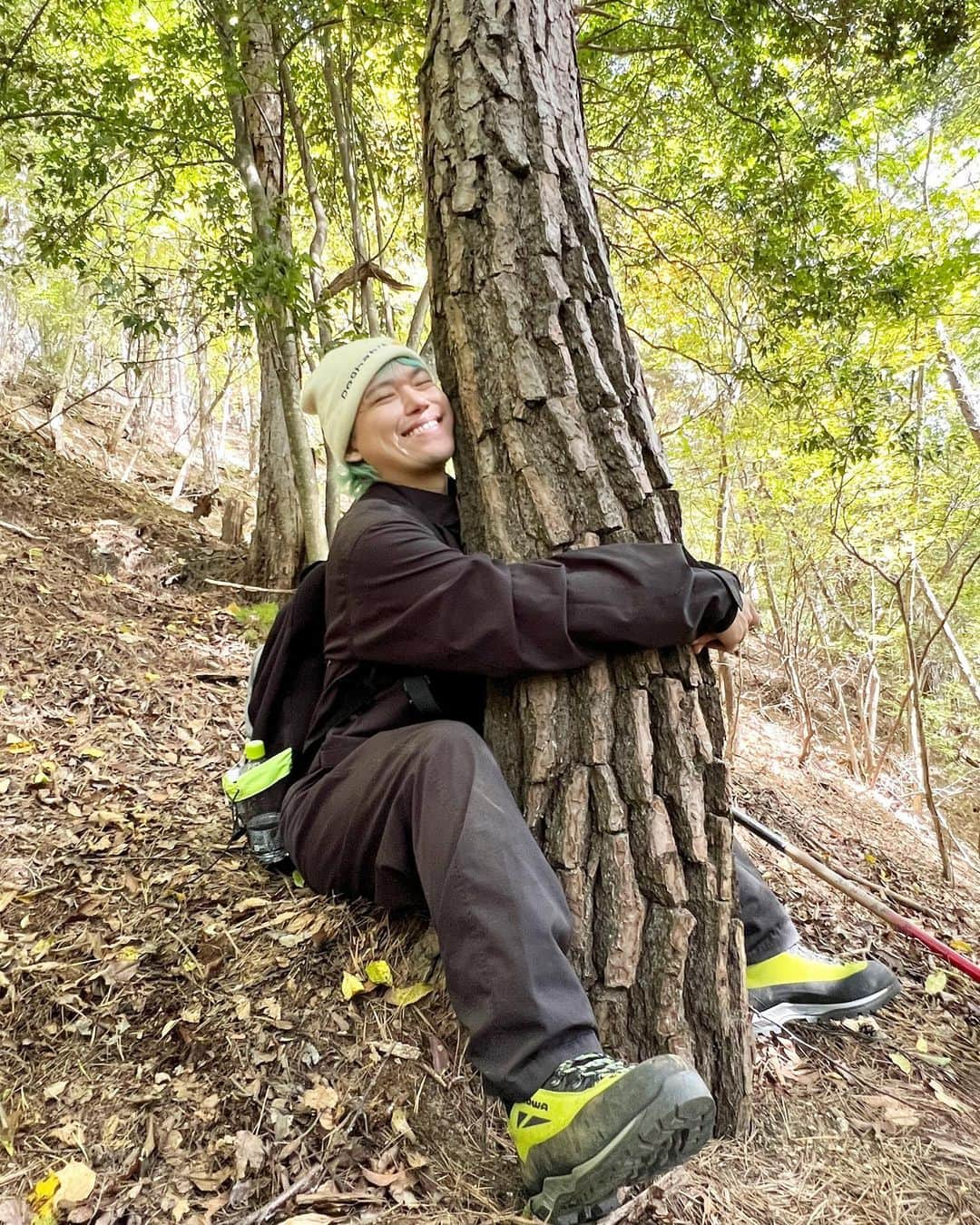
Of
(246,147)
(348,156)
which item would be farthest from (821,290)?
(246,147)

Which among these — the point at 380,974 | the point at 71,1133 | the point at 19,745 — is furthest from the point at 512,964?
the point at 19,745

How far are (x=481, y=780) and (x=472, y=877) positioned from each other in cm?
21

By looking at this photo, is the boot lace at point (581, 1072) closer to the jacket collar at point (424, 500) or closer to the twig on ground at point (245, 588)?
the jacket collar at point (424, 500)

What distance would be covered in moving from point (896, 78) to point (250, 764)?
17.4ft

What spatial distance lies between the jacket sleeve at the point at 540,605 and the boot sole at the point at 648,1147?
2.80 ft

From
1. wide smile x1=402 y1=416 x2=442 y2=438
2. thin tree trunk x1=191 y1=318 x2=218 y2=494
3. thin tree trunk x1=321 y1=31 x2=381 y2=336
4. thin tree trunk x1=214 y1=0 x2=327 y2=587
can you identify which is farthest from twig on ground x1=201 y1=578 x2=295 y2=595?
thin tree trunk x1=191 y1=318 x2=218 y2=494

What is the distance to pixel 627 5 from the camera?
14.8 feet

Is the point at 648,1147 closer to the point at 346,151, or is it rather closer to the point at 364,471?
the point at 364,471

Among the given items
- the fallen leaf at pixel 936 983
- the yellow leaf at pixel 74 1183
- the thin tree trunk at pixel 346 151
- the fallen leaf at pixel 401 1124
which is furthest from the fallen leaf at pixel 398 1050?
the thin tree trunk at pixel 346 151

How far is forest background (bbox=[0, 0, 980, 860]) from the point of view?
421 centimetres

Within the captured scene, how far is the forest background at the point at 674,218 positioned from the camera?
4.21m

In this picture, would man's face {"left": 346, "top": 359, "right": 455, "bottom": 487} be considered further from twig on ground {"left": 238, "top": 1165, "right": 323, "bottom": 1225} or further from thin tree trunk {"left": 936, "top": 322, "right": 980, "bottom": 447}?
thin tree trunk {"left": 936, "top": 322, "right": 980, "bottom": 447}

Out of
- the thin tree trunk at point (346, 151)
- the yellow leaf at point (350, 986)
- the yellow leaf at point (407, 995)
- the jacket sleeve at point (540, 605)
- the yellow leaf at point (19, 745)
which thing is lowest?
the yellow leaf at point (407, 995)

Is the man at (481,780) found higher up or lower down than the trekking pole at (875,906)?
higher up
